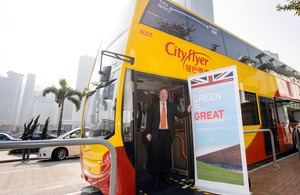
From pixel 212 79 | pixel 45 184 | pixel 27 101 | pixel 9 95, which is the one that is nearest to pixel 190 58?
pixel 212 79

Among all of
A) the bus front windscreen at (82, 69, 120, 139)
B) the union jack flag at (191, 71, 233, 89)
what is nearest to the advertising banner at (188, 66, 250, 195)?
the union jack flag at (191, 71, 233, 89)

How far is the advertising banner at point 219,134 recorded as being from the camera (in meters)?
2.73

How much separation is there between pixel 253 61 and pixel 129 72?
214 inches

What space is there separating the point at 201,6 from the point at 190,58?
42210 mm

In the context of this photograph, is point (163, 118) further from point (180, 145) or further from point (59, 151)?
point (59, 151)

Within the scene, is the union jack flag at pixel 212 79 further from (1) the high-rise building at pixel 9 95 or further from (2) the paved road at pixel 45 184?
(1) the high-rise building at pixel 9 95

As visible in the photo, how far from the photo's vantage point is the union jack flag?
2967 millimetres

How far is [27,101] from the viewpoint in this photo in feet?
255

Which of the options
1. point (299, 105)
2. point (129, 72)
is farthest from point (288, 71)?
point (129, 72)

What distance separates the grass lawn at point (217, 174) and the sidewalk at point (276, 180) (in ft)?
3.49

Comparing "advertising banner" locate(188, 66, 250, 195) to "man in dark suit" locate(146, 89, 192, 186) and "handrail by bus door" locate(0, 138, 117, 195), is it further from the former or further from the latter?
"handrail by bus door" locate(0, 138, 117, 195)

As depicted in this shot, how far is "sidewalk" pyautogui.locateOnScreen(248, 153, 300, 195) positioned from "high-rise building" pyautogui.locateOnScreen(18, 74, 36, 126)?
87.0 meters

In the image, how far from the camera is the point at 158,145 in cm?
355

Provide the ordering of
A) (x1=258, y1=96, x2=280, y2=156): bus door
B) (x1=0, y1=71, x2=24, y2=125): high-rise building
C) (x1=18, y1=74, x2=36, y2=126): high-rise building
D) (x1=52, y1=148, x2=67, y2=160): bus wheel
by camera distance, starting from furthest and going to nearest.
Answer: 1. (x1=18, y1=74, x2=36, y2=126): high-rise building
2. (x1=0, y1=71, x2=24, y2=125): high-rise building
3. (x1=52, y1=148, x2=67, y2=160): bus wheel
4. (x1=258, y1=96, x2=280, y2=156): bus door
